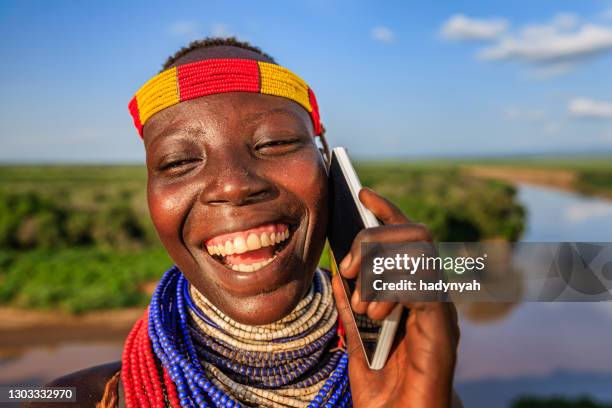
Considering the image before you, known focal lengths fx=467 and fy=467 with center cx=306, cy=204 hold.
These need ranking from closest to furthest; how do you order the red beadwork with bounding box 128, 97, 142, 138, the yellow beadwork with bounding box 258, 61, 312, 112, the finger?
the finger, the yellow beadwork with bounding box 258, 61, 312, 112, the red beadwork with bounding box 128, 97, 142, 138

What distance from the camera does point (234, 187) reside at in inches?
63.1

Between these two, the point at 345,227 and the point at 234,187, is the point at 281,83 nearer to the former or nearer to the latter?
the point at 234,187

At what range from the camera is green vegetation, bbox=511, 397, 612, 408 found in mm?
8562

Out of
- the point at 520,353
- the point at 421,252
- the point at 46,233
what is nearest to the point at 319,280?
the point at 421,252

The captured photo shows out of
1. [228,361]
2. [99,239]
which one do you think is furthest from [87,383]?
[99,239]

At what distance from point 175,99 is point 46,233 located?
23.5 m

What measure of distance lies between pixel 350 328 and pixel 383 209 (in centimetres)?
56

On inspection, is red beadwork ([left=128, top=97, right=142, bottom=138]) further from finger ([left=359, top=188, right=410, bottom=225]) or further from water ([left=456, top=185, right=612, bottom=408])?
water ([left=456, top=185, right=612, bottom=408])

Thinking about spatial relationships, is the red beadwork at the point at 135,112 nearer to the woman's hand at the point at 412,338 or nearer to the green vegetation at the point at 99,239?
the woman's hand at the point at 412,338

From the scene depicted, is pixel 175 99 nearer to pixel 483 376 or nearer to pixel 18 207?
pixel 483 376

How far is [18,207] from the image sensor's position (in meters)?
23.2

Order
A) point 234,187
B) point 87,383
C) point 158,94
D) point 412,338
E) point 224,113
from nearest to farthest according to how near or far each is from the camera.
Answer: point 412,338, point 234,187, point 224,113, point 158,94, point 87,383

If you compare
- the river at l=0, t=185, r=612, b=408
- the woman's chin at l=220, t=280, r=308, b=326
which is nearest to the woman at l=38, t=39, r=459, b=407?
the woman's chin at l=220, t=280, r=308, b=326

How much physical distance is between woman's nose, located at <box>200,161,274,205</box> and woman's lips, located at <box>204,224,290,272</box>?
119 mm
